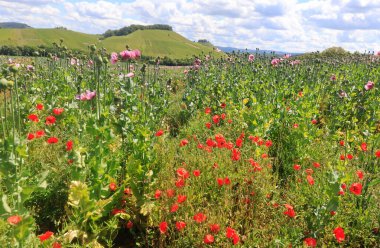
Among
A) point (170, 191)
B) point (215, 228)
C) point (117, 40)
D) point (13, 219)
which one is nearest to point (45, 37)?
point (117, 40)

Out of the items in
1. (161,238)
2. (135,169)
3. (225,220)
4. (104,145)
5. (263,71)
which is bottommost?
(161,238)

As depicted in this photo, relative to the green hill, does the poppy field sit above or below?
below

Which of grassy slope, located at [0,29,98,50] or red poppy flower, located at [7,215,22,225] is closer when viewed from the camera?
red poppy flower, located at [7,215,22,225]

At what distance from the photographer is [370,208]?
3223 mm

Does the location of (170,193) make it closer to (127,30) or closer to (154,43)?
(154,43)

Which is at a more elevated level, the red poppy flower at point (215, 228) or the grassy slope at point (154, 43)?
the grassy slope at point (154, 43)

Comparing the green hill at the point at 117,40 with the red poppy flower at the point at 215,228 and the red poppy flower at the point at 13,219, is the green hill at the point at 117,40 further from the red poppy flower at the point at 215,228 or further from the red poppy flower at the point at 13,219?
the red poppy flower at the point at 13,219

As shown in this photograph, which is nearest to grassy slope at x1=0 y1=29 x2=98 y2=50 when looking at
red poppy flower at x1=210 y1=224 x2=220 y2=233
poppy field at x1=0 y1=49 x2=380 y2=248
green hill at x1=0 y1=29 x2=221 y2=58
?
green hill at x1=0 y1=29 x2=221 y2=58

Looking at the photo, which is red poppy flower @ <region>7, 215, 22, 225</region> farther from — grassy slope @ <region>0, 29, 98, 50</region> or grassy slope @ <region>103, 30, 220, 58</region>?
grassy slope @ <region>103, 30, 220, 58</region>

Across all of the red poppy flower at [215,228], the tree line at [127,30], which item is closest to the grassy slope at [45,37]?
the tree line at [127,30]

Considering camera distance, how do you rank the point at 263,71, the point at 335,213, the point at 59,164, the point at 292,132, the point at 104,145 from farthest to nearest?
1. the point at 263,71
2. the point at 292,132
3. the point at 59,164
4. the point at 104,145
5. the point at 335,213

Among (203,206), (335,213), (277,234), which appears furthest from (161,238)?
(335,213)

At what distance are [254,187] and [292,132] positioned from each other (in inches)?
66.2

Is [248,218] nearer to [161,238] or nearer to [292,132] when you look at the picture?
[161,238]
